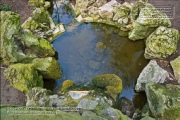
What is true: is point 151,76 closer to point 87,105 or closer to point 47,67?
point 87,105

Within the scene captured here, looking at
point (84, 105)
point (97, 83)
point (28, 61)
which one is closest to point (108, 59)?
point (97, 83)

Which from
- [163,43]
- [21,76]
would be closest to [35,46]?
[21,76]

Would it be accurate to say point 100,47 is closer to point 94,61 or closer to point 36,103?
point 94,61

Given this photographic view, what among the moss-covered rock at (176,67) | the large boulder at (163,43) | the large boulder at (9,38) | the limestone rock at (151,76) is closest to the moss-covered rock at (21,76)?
the large boulder at (9,38)

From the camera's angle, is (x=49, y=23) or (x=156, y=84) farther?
(x=49, y=23)

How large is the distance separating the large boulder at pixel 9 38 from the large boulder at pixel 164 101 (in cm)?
643

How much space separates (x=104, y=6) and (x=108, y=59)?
4.07 m

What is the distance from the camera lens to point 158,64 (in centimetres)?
1138

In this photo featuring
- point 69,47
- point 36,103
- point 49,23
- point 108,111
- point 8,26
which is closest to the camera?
point 108,111

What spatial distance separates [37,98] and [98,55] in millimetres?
4849

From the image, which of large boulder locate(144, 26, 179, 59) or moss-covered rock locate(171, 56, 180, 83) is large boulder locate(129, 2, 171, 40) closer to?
large boulder locate(144, 26, 179, 59)

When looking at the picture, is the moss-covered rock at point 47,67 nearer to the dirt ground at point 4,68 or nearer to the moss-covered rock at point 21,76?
the moss-covered rock at point 21,76

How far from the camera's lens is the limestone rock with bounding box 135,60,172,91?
1077 cm

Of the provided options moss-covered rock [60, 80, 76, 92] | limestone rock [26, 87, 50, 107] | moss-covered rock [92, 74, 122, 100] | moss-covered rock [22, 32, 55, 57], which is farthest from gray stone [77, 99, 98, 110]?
moss-covered rock [22, 32, 55, 57]
